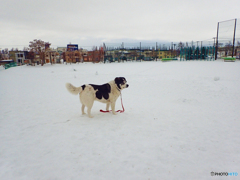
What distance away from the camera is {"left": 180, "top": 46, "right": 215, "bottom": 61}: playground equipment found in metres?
33.8

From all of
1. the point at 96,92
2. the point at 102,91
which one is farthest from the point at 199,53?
the point at 96,92

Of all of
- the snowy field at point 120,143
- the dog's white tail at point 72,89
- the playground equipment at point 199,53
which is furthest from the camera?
the playground equipment at point 199,53

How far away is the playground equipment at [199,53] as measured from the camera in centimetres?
3380

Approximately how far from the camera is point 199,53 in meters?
36.0

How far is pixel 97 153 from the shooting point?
3416 millimetres

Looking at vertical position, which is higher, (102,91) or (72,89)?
(72,89)

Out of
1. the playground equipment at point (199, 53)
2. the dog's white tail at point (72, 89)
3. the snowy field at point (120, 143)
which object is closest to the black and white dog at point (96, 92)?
the dog's white tail at point (72, 89)

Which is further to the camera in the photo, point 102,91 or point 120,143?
point 102,91

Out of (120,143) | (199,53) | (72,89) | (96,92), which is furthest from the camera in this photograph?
(199,53)

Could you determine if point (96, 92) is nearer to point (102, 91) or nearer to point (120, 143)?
point (102, 91)

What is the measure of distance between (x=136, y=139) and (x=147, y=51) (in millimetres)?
52220

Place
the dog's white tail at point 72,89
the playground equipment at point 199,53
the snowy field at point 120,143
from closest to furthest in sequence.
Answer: the snowy field at point 120,143
the dog's white tail at point 72,89
the playground equipment at point 199,53

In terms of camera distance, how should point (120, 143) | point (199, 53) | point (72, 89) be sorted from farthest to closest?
point (199, 53) < point (72, 89) < point (120, 143)

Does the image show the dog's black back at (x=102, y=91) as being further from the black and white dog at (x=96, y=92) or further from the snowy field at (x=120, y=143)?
the snowy field at (x=120, y=143)
